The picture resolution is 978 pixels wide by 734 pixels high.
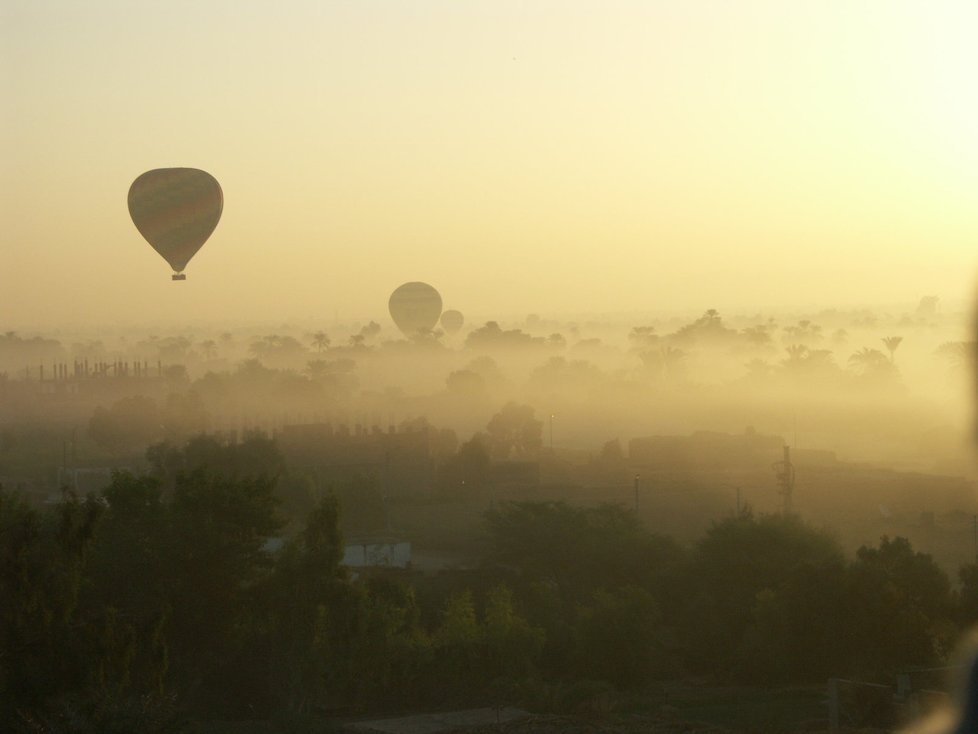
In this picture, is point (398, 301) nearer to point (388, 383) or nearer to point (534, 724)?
point (388, 383)

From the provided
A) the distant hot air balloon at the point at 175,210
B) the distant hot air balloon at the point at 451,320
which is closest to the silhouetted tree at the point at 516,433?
the distant hot air balloon at the point at 175,210

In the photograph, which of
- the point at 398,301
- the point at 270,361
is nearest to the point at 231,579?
the point at 398,301

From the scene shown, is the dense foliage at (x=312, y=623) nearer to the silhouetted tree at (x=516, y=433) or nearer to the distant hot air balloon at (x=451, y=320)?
the silhouetted tree at (x=516, y=433)

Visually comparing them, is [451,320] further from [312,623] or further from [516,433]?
[312,623]

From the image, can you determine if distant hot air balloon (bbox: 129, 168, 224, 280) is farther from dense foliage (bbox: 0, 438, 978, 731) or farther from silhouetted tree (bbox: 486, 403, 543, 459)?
dense foliage (bbox: 0, 438, 978, 731)

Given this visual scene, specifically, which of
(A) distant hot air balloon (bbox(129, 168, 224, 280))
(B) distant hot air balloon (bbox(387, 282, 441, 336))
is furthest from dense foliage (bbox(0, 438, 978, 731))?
(B) distant hot air balloon (bbox(387, 282, 441, 336))

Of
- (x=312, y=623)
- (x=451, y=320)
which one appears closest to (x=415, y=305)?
(x=451, y=320)
